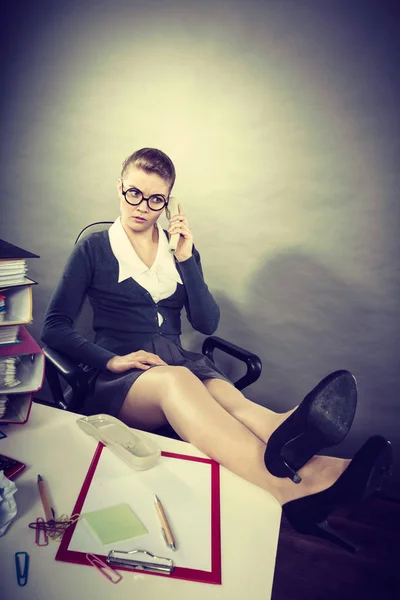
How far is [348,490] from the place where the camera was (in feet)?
3.10

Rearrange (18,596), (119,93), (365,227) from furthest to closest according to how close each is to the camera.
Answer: (119,93) < (365,227) < (18,596)

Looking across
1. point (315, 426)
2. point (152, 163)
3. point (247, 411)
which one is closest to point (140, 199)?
point (152, 163)

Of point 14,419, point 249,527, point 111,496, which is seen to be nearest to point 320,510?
point 249,527

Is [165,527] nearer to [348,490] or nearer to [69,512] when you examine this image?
[69,512]

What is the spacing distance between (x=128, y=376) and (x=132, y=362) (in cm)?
5

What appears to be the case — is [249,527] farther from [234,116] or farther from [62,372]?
[234,116]

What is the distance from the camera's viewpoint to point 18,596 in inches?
25.0

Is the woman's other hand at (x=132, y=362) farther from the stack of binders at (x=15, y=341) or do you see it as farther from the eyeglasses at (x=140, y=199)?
the eyeglasses at (x=140, y=199)

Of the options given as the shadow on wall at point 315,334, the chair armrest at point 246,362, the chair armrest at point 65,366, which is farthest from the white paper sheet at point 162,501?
the shadow on wall at point 315,334

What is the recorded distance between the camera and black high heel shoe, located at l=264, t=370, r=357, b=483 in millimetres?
1034

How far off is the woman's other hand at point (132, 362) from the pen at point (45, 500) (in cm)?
58

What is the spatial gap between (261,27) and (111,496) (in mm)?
1792

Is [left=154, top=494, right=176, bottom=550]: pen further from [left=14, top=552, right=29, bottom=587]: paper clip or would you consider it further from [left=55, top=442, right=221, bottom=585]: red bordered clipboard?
[left=14, top=552, right=29, bottom=587]: paper clip

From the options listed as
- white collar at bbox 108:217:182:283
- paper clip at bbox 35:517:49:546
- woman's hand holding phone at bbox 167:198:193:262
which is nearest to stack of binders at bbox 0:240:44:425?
paper clip at bbox 35:517:49:546
